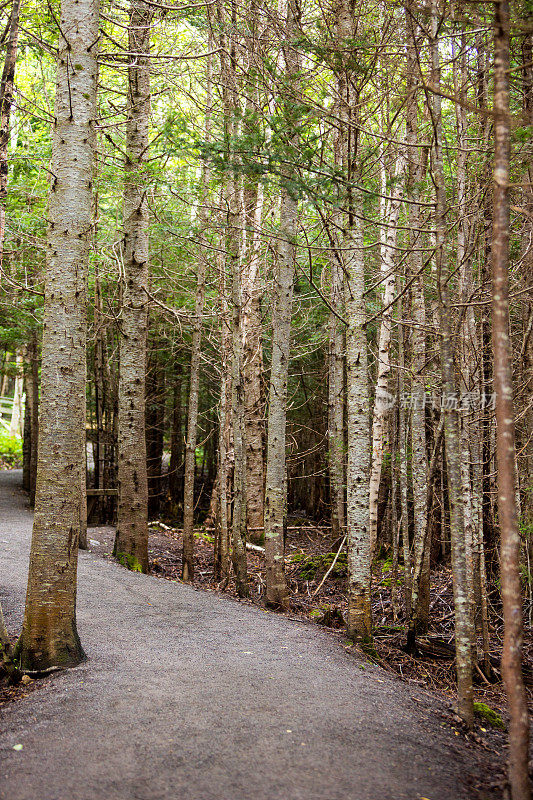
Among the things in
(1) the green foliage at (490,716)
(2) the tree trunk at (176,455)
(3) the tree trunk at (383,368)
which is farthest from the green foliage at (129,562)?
(2) the tree trunk at (176,455)

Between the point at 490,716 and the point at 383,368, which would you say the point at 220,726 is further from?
the point at 383,368

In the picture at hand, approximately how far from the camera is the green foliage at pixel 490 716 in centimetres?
483

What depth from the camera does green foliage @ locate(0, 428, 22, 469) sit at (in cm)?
2692

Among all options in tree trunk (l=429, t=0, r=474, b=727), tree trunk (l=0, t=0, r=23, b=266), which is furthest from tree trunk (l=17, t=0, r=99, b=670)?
tree trunk (l=429, t=0, r=474, b=727)

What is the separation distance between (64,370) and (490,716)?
4.69 m

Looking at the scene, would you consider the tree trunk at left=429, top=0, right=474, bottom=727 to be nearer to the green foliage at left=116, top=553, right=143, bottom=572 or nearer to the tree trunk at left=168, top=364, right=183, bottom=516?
the green foliage at left=116, top=553, right=143, bottom=572

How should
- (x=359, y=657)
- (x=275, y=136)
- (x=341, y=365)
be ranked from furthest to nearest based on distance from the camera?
(x=341, y=365) < (x=359, y=657) < (x=275, y=136)

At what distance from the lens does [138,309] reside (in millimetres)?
9523

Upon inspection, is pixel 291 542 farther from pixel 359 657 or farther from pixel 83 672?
pixel 83 672

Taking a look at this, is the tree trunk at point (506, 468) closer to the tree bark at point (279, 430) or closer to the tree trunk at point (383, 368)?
the tree bark at point (279, 430)

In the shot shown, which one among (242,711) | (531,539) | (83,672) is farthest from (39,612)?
(531,539)

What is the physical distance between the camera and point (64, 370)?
4684 mm

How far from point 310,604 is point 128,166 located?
7.69 metres

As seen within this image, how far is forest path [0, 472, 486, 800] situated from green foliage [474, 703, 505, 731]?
0.56 metres
